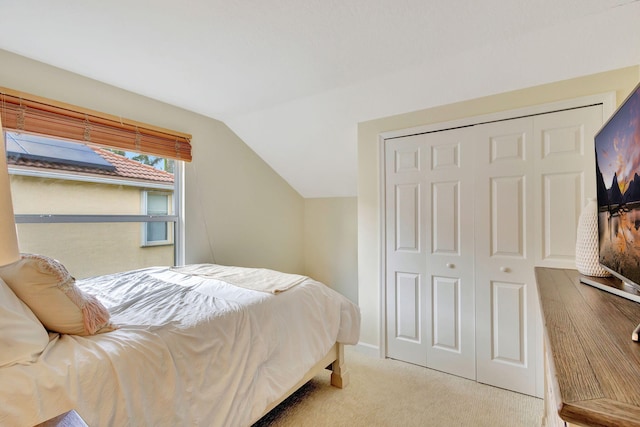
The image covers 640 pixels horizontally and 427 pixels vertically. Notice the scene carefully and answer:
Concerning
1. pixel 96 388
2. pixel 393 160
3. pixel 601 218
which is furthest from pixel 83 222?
pixel 601 218

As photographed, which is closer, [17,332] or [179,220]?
[17,332]

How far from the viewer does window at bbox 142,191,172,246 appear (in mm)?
2689

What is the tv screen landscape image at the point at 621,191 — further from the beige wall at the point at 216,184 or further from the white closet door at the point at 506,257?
the beige wall at the point at 216,184

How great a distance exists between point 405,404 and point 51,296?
201 centimetres

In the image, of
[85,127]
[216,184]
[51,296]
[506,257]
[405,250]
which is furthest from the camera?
[216,184]

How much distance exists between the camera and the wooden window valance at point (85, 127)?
6.31 feet

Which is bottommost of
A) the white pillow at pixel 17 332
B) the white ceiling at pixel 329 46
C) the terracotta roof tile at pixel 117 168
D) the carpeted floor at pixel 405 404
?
the carpeted floor at pixel 405 404

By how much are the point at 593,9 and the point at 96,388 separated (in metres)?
2.73

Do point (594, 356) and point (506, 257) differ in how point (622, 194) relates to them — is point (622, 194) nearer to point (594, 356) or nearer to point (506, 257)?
point (594, 356)

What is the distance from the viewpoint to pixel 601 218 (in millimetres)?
1146

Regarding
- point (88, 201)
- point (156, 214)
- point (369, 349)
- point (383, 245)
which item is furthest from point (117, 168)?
point (369, 349)

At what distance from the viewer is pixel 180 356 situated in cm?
123

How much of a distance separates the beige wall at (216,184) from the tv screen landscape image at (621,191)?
291cm

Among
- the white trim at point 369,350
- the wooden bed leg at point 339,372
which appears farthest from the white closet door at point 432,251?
the wooden bed leg at point 339,372
